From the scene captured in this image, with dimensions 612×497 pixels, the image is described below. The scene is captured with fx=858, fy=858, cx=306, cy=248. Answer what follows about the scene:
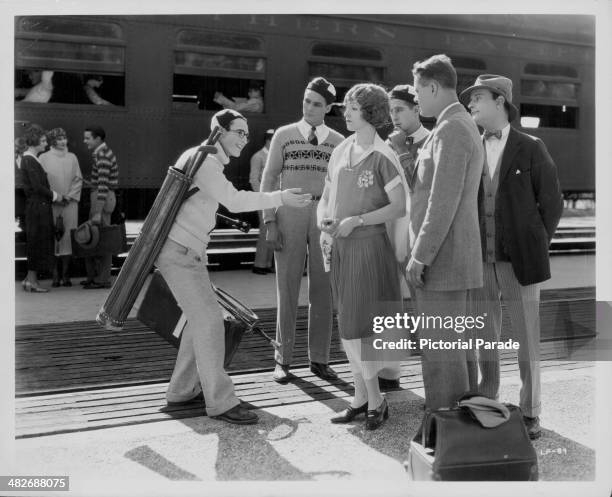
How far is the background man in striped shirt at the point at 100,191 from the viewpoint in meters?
7.23

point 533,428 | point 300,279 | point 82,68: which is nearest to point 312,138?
point 300,279

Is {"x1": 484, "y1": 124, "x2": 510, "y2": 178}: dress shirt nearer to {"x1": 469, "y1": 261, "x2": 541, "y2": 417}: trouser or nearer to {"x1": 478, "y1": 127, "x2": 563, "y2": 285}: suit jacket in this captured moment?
{"x1": 478, "y1": 127, "x2": 563, "y2": 285}: suit jacket

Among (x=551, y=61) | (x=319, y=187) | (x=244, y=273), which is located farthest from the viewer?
(x=244, y=273)

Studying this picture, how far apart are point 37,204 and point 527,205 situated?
14.5ft

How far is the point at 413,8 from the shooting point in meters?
3.88

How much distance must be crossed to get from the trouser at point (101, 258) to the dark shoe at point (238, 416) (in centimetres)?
346

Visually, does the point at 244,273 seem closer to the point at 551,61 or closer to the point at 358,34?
the point at 358,34

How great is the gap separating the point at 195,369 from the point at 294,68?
4.36m

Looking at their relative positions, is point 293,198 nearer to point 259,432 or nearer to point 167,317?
point 167,317

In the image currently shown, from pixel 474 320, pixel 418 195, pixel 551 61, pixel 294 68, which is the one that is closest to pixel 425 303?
pixel 474 320

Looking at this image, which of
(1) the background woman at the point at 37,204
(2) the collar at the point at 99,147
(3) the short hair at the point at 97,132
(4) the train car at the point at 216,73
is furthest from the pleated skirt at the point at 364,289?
(3) the short hair at the point at 97,132

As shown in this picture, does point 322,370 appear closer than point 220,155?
No

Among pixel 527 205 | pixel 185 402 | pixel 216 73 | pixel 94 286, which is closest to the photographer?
pixel 527 205

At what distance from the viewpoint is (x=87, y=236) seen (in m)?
7.43
